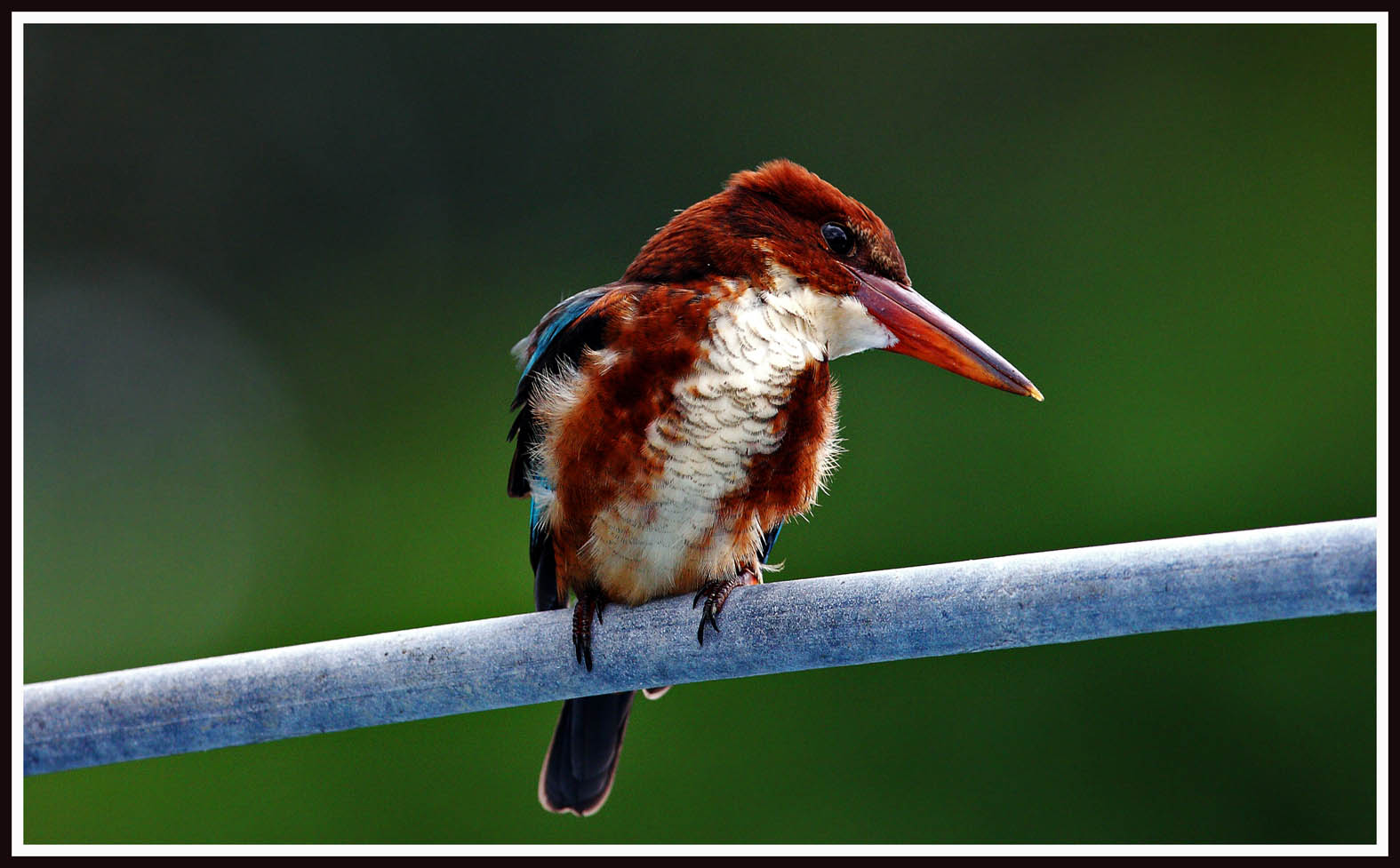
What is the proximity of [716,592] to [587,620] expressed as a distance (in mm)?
161

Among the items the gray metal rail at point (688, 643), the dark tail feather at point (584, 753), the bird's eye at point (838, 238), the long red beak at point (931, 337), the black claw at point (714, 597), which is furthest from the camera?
the dark tail feather at point (584, 753)

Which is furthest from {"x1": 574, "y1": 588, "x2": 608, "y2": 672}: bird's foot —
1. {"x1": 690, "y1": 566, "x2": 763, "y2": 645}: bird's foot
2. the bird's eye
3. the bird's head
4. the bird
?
the bird's eye

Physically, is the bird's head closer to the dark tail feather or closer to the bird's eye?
the bird's eye

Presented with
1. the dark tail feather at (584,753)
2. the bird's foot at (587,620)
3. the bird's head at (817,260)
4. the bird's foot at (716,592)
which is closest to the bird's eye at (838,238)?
the bird's head at (817,260)

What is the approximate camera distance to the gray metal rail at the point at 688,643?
2.87ft

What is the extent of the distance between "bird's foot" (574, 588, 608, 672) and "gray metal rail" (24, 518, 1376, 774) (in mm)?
14

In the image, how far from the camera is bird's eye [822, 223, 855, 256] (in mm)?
1482

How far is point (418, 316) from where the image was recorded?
3.31 metres

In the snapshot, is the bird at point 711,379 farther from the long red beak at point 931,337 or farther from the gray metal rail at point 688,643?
the gray metal rail at point 688,643

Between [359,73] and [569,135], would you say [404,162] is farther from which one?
[569,135]

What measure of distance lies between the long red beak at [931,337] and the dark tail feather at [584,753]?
2.07ft

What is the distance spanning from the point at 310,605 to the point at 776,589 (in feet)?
6.77

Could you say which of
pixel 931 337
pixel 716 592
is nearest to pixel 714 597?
pixel 716 592

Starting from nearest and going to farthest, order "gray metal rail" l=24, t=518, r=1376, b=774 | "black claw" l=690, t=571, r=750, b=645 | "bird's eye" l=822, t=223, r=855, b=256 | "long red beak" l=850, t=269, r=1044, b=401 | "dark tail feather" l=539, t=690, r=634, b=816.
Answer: "gray metal rail" l=24, t=518, r=1376, b=774 → "black claw" l=690, t=571, r=750, b=645 → "long red beak" l=850, t=269, r=1044, b=401 → "bird's eye" l=822, t=223, r=855, b=256 → "dark tail feather" l=539, t=690, r=634, b=816
